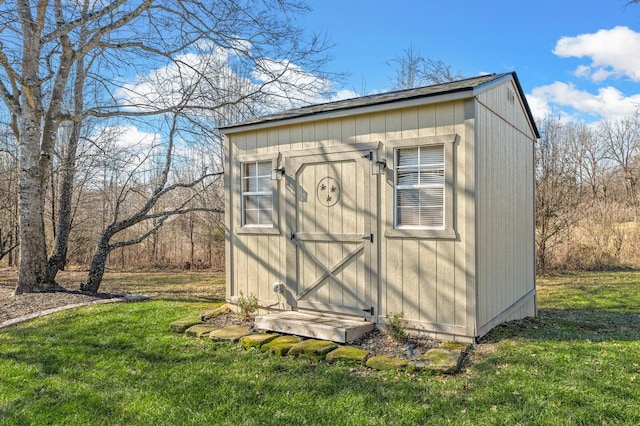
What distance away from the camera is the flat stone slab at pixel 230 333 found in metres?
4.93

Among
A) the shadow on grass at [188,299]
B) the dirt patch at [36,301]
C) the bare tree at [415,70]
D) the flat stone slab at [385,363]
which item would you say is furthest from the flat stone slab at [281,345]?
the bare tree at [415,70]

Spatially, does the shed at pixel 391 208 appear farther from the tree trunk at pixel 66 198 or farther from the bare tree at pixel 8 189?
the bare tree at pixel 8 189

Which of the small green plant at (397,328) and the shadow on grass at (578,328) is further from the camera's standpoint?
the shadow on grass at (578,328)

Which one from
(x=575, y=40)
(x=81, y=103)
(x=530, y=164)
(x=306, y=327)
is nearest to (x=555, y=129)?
(x=575, y=40)

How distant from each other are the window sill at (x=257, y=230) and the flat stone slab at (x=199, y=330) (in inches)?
57.1

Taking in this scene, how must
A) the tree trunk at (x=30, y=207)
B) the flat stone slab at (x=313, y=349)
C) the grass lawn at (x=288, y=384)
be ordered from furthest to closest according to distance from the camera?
the tree trunk at (x=30, y=207), the flat stone slab at (x=313, y=349), the grass lawn at (x=288, y=384)

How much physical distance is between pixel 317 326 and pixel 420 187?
2012 mm

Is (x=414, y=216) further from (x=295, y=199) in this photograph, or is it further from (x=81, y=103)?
(x=81, y=103)

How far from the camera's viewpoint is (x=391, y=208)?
4969 millimetres

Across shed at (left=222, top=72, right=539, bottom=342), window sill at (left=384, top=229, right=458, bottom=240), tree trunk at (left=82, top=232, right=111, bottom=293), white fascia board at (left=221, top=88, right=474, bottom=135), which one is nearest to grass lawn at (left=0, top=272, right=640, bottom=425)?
shed at (left=222, top=72, right=539, bottom=342)

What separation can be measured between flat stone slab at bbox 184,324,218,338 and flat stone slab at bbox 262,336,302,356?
951mm

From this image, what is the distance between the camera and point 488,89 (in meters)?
4.88

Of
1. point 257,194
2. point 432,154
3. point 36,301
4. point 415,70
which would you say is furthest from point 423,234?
point 415,70

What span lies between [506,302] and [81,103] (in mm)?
10093
